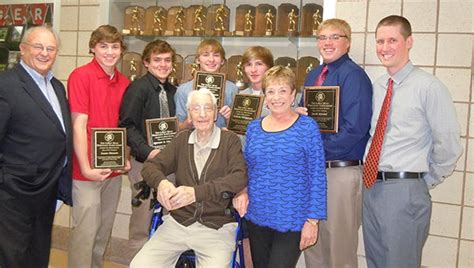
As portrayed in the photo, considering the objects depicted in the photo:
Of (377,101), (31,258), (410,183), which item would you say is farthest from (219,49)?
(31,258)

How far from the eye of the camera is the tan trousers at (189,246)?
2559mm

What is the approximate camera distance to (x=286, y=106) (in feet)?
8.40

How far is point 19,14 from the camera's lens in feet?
15.8

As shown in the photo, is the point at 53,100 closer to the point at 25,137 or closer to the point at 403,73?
the point at 25,137

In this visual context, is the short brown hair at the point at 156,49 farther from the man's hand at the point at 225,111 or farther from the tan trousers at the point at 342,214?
the tan trousers at the point at 342,214

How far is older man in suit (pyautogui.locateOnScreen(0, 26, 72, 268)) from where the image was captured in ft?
8.71

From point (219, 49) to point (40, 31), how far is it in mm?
1061

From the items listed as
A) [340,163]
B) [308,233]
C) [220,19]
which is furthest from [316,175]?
[220,19]

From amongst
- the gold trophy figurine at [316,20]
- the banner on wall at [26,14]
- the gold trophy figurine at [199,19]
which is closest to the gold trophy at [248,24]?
the gold trophy figurine at [199,19]

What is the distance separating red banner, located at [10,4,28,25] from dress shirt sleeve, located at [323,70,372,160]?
328cm

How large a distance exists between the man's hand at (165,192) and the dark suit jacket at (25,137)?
0.65m

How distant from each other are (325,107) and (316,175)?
18.6 inches

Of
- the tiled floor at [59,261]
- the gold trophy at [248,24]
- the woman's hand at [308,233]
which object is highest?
the gold trophy at [248,24]

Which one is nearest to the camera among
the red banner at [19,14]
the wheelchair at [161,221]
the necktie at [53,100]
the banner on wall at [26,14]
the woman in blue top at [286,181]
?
the woman in blue top at [286,181]
